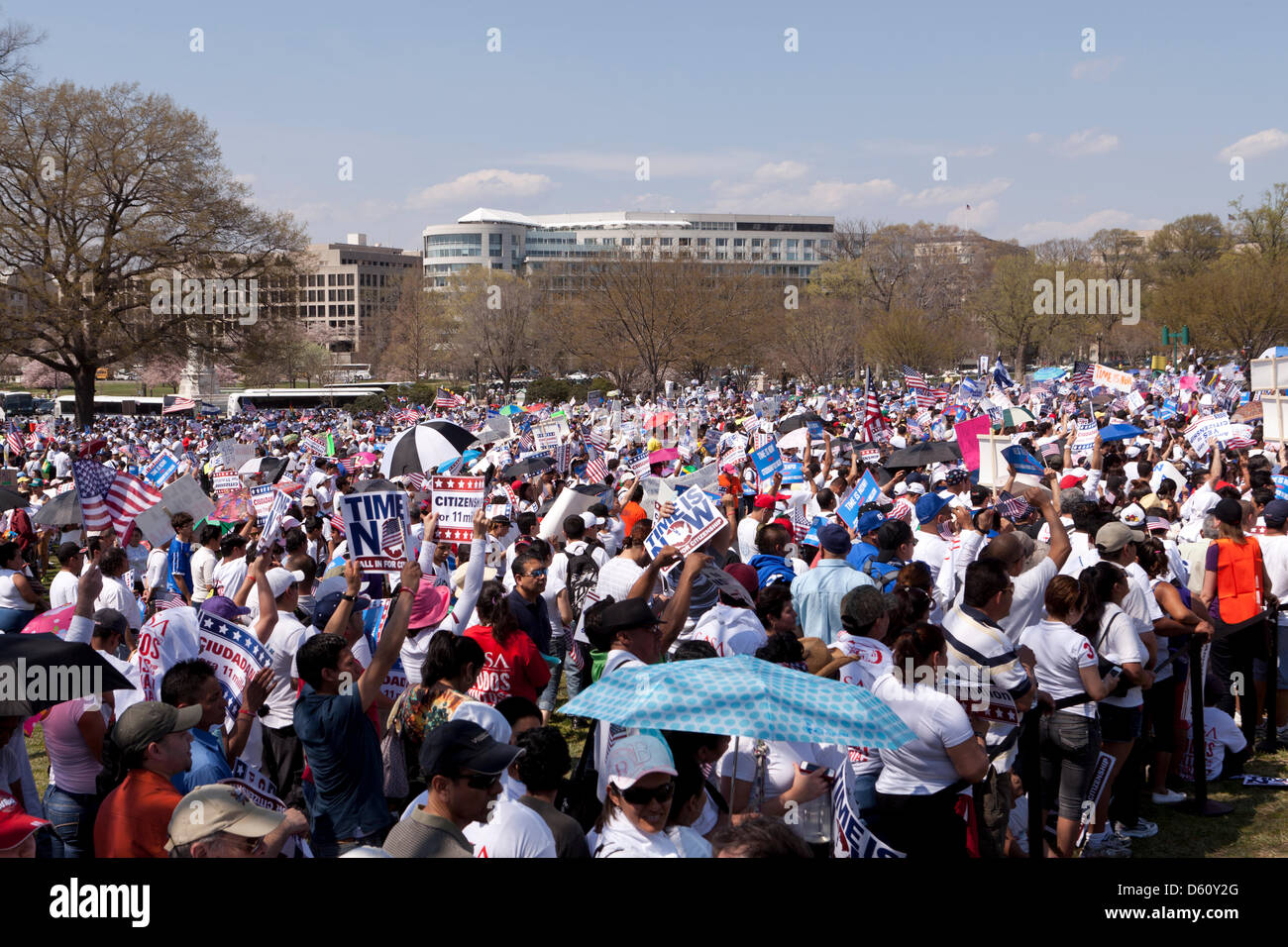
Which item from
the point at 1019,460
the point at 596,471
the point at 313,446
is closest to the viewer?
the point at 1019,460

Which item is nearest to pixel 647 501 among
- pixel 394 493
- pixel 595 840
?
pixel 394 493

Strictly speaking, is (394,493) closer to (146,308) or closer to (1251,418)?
(1251,418)

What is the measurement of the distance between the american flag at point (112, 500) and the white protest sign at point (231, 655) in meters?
4.77

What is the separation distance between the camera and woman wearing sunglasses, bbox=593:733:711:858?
3.71 m

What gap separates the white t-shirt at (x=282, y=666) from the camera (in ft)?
19.9

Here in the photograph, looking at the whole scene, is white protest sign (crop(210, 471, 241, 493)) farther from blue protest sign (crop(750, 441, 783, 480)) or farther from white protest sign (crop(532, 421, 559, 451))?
blue protest sign (crop(750, 441, 783, 480))

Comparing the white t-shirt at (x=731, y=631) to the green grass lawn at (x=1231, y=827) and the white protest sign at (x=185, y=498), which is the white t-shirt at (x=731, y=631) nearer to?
the green grass lawn at (x=1231, y=827)

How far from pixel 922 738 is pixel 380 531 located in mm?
3458

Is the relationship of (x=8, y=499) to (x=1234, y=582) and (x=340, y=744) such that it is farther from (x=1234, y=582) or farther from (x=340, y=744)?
(x=1234, y=582)

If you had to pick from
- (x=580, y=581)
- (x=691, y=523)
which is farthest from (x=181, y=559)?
(x=691, y=523)

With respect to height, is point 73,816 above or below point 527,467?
below

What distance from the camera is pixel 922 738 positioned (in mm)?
4770
